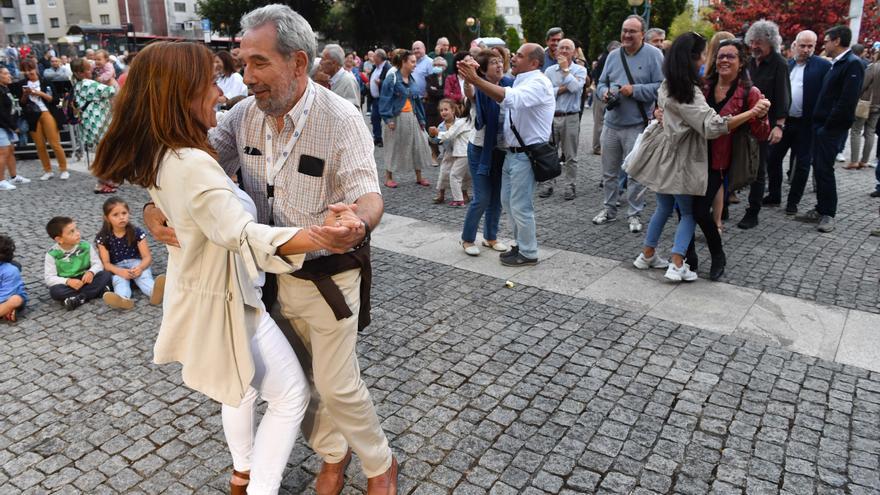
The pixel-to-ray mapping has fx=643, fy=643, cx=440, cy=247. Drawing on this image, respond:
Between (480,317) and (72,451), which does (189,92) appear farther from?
(480,317)

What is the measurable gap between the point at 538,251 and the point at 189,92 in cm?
450

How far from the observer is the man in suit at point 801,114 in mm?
7188

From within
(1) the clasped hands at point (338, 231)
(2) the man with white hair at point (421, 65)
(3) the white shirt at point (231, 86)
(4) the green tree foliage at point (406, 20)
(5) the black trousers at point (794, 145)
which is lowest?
(5) the black trousers at point (794, 145)

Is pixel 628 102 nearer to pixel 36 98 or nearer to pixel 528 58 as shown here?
pixel 528 58

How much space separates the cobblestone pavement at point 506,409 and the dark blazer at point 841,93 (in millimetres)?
3884

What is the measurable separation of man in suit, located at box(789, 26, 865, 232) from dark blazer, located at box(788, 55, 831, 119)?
105mm

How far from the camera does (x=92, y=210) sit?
8.11 m

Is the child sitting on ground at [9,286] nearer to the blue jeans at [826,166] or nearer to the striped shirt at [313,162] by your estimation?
the striped shirt at [313,162]

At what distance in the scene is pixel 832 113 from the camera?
6.79 metres

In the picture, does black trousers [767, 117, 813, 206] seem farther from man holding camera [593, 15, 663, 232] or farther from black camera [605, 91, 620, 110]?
black camera [605, 91, 620, 110]

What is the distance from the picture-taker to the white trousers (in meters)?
2.30

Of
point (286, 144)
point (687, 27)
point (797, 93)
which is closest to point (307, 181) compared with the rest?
point (286, 144)

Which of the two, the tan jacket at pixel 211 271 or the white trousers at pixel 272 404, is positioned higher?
the tan jacket at pixel 211 271

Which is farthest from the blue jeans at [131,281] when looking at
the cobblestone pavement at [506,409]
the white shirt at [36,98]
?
the white shirt at [36,98]
